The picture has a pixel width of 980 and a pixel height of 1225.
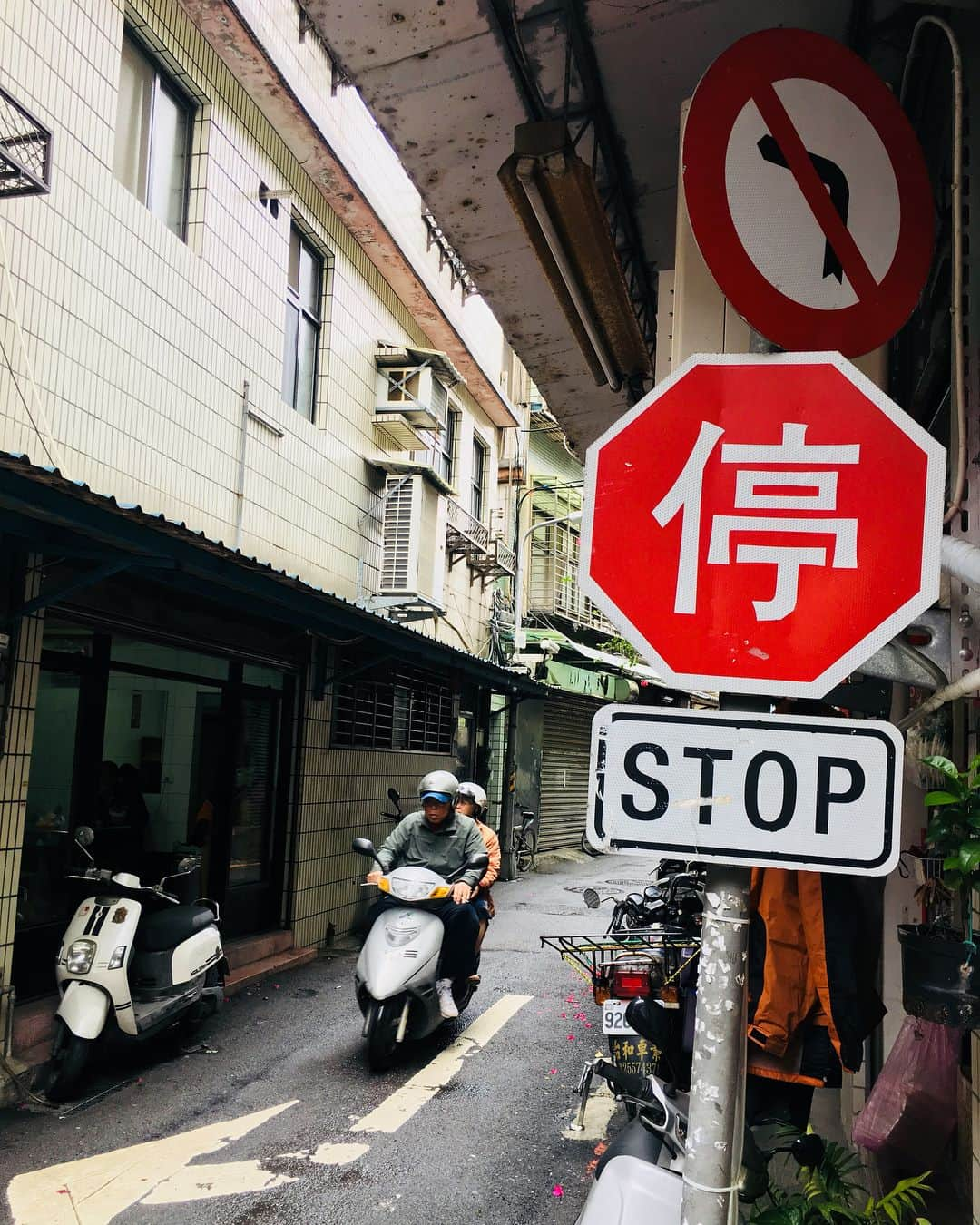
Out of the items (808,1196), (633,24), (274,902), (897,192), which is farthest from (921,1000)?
(274,902)

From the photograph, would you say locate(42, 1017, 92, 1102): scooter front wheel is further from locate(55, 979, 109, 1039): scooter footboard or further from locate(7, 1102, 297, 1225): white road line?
locate(7, 1102, 297, 1225): white road line

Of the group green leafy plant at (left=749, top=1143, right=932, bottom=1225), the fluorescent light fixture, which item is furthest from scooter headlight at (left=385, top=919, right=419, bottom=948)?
the fluorescent light fixture

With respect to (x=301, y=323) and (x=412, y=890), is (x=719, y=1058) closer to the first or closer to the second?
(x=412, y=890)

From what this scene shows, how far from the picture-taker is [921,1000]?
253cm

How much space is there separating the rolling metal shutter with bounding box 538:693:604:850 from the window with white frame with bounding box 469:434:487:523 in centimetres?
392

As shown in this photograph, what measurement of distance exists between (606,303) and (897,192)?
8.26 ft

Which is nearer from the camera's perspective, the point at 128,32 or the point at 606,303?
the point at 606,303

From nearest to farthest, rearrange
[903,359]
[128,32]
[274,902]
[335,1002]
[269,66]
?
[903,359] < [128,32] < [335,1002] < [269,66] < [274,902]

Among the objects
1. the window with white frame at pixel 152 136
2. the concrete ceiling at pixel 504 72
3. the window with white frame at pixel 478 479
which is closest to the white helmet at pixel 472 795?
the concrete ceiling at pixel 504 72

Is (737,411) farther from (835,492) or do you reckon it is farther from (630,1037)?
(630,1037)

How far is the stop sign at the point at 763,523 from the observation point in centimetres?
196

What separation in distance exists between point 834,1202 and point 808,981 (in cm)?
68

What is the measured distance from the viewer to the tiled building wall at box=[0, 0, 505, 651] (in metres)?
6.41

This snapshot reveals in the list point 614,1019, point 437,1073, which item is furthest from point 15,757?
point 614,1019
